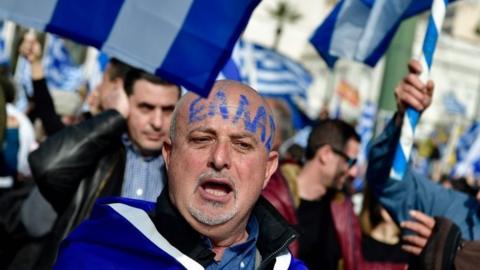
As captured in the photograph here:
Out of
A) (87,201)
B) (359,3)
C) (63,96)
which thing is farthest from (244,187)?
(63,96)

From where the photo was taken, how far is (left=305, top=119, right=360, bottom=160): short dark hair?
16.7ft


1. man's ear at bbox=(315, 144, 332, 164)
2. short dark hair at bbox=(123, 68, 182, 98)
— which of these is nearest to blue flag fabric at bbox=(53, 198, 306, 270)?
short dark hair at bbox=(123, 68, 182, 98)

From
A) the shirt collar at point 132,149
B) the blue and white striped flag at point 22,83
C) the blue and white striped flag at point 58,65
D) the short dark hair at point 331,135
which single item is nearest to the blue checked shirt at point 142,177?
the shirt collar at point 132,149

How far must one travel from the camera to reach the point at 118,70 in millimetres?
4160

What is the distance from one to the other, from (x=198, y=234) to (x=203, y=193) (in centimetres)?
13

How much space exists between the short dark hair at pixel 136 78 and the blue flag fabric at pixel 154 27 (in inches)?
38.9

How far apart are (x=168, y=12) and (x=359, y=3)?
201 cm

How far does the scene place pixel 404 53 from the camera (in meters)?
7.08

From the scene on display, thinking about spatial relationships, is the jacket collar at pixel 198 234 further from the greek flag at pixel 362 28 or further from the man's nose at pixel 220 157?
the greek flag at pixel 362 28

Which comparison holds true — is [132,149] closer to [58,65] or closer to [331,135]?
[331,135]

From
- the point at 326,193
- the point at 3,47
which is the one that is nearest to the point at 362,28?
the point at 326,193

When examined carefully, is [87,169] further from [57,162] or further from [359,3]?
[359,3]

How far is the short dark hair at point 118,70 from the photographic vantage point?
404cm

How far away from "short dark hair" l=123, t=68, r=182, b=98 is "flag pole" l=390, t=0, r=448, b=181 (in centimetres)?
126
